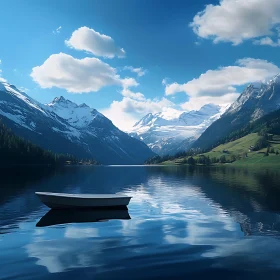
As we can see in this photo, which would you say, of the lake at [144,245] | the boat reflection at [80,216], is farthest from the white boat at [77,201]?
the lake at [144,245]

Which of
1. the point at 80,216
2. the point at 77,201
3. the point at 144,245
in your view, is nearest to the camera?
the point at 144,245

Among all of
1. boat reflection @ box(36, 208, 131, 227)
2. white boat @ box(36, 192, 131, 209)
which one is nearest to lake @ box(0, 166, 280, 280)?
boat reflection @ box(36, 208, 131, 227)

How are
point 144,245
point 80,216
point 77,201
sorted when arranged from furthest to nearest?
point 77,201 < point 80,216 < point 144,245

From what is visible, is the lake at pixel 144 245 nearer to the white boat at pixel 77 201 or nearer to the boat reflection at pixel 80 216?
the boat reflection at pixel 80 216

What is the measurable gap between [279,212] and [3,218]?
51734 mm

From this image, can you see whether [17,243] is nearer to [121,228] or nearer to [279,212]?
[121,228]

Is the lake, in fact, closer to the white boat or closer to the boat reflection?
the boat reflection

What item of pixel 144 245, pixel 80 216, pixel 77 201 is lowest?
pixel 80 216

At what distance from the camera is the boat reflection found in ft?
156

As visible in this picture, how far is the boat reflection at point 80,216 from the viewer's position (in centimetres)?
4753

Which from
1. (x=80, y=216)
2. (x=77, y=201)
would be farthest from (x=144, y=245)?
(x=77, y=201)

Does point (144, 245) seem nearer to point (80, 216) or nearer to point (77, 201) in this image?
point (80, 216)

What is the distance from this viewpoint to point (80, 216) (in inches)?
2034

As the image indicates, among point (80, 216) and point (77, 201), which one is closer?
point (80, 216)
